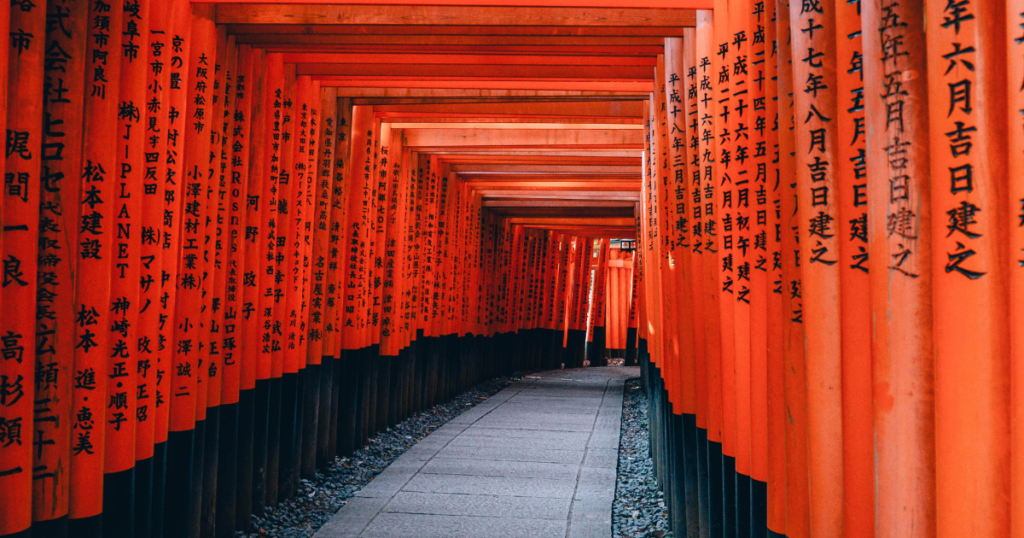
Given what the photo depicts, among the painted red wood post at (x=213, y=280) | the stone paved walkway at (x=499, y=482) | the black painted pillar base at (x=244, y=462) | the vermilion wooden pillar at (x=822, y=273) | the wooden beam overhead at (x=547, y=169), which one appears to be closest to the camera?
the vermilion wooden pillar at (x=822, y=273)

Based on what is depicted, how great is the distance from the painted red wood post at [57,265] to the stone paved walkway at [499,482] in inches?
97.9

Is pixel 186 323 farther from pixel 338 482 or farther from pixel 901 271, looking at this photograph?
pixel 901 271

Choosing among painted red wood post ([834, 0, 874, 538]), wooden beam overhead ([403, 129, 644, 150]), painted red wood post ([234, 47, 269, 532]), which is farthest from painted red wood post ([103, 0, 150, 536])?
wooden beam overhead ([403, 129, 644, 150])

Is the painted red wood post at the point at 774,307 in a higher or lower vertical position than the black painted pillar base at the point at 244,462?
higher

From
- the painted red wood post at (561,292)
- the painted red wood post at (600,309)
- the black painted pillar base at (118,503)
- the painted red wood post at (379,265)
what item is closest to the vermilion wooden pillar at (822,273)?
the black painted pillar base at (118,503)

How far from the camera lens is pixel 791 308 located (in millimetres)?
2561

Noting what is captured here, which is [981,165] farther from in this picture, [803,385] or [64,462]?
[64,462]

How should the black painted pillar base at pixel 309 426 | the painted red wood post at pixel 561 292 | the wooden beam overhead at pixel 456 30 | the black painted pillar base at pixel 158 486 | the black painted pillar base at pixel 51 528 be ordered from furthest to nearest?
the painted red wood post at pixel 561 292 < the black painted pillar base at pixel 309 426 < the wooden beam overhead at pixel 456 30 < the black painted pillar base at pixel 158 486 < the black painted pillar base at pixel 51 528

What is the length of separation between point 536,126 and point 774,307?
6121 millimetres

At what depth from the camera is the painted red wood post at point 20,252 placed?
2.78 metres

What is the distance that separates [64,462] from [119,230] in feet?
3.63

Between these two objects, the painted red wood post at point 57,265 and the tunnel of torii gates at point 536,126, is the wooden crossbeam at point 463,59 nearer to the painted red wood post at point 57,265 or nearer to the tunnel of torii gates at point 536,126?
the tunnel of torii gates at point 536,126

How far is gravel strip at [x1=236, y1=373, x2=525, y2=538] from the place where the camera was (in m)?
5.55

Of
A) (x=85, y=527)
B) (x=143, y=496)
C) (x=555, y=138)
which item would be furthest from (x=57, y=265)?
(x=555, y=138)
